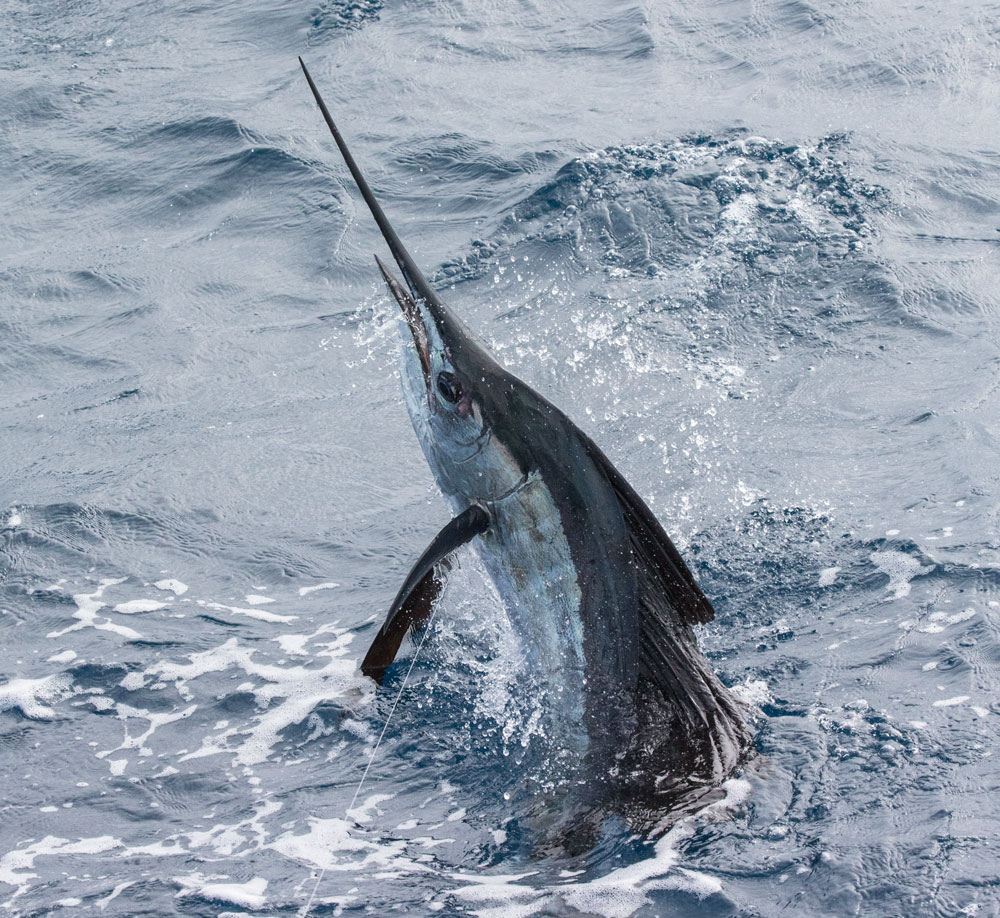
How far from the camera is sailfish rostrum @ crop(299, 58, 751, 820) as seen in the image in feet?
15.6

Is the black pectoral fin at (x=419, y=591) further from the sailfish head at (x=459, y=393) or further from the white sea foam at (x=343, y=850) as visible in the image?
the white sea foam at (x=343, y=850)

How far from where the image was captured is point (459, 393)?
189 inches

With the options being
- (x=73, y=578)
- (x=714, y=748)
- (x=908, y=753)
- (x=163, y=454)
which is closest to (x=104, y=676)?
(x=73, y=578)

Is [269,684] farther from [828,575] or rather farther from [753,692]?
[828,575]

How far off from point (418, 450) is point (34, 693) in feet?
10.2

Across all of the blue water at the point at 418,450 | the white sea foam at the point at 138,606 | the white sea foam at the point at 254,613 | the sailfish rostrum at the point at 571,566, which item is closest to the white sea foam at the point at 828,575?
the blue water at the point at 418,450

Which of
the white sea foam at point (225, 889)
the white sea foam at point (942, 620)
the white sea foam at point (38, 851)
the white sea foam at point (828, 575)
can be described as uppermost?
the white sea foam at point (38, 851)

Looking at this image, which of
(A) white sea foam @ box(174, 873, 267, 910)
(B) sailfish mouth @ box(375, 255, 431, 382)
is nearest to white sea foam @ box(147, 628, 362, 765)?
(A) white sea foam @ box(174, 873, 267, 910)

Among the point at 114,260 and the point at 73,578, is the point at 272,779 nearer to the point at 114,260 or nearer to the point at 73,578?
the point at 73,578

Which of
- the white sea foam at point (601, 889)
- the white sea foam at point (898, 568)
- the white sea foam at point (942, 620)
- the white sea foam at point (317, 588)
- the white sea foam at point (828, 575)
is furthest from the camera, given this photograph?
the white sea foam at point (317, 588)

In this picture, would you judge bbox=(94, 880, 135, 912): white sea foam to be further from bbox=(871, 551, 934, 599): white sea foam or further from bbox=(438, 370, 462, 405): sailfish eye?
bbox=(871, 551, 934, 599): white sea foam

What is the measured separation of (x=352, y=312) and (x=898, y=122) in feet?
19.3

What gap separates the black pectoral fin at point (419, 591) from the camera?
4707 mm

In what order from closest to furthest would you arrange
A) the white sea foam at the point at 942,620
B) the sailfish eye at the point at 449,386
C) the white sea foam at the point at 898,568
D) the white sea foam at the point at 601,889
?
1. the white sea foam at the point at 601,889
2. the sailfish eye at the point at 449,386
3. the white sea foam at the point at 942,620
4. the white sea foam at the point at 898,568
